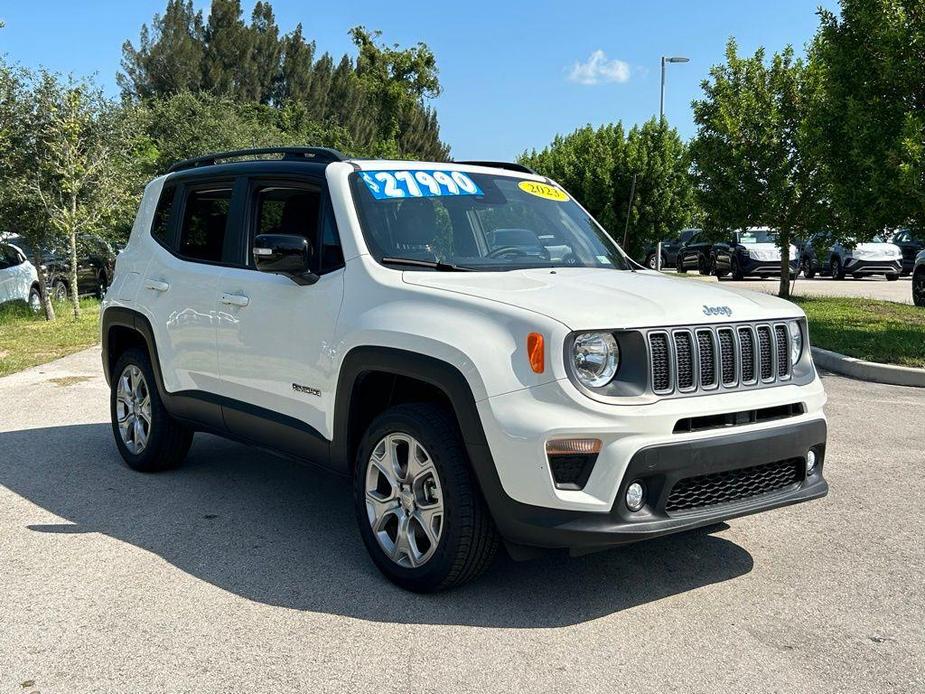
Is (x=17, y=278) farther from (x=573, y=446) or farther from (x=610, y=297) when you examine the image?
(x=573, y=446)

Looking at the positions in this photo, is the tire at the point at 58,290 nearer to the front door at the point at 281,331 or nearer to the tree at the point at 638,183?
the front door at the point at 281,331

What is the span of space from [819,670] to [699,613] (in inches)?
23.7

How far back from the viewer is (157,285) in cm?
597

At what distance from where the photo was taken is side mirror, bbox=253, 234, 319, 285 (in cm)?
456

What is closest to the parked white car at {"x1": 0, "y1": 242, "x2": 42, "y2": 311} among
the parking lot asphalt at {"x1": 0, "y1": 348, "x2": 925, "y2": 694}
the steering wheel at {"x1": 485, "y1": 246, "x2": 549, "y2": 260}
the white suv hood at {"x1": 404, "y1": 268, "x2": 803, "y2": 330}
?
the parking lot asphalt at {"x1": 0, "y1": 348, "x2": 925, "y2": 694}

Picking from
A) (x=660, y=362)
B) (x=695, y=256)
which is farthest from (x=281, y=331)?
(x=695, y=256)

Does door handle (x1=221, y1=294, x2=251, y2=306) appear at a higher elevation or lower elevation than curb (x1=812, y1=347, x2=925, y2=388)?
higher

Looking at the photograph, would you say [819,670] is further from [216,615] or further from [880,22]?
[880,22]

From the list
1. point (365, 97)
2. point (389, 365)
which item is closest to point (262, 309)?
point (389, 365)

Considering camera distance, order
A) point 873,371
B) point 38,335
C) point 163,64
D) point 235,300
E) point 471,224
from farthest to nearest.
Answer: point 163,64 < point 38,335 < point 873,371 < point 235,300 < point 471,224

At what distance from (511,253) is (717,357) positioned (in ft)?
4.24

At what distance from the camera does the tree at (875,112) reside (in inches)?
463

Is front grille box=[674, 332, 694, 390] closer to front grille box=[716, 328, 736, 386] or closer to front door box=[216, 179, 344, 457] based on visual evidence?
front grille box=[716, 328, 736, 386]

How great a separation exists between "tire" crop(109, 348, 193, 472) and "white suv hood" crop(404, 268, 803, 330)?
2.48 meters
